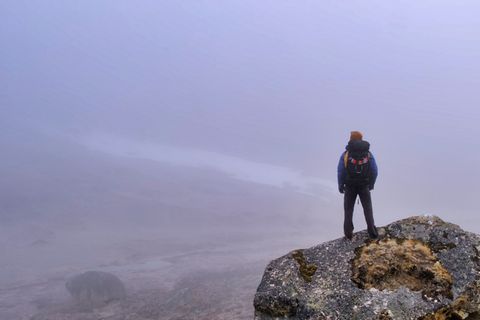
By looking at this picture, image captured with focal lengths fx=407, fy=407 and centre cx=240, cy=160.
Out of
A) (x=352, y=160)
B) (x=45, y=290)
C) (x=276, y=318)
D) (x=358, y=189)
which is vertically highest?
(x=352, y=160)

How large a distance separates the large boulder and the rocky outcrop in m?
50.6

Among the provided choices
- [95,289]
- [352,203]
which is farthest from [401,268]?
[95,289]

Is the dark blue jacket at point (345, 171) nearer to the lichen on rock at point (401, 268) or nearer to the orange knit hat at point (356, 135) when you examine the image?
the orange knit hat at point (356, 135)

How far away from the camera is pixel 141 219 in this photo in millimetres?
153250

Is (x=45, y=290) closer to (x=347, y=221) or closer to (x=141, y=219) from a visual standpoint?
(x=347, y=221)

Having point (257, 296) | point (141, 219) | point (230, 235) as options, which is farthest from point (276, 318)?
point (141, 219)

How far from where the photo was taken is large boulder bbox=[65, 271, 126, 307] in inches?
2142

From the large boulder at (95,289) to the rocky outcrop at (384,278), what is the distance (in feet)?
166

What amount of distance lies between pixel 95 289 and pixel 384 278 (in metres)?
55.3

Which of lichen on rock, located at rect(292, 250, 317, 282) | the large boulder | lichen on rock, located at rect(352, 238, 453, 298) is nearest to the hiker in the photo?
lichen on rock, located at rect(352, 238, 453, 298)

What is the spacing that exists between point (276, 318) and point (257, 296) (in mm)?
585

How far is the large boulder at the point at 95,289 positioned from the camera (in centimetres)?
5441

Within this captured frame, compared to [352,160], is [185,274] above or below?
below

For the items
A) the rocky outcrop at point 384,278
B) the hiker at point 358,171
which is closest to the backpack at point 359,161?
the hiker at point 358,171
